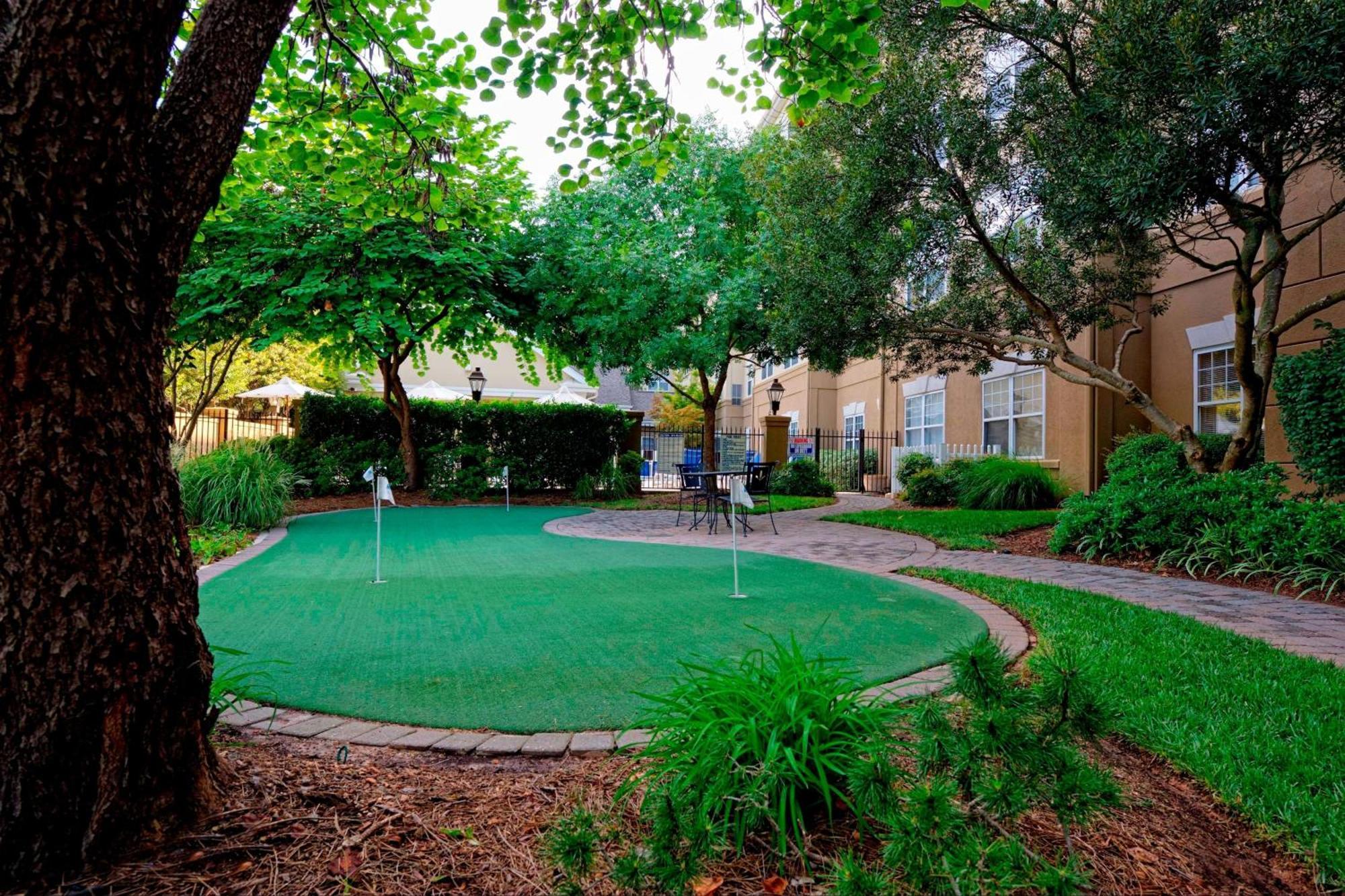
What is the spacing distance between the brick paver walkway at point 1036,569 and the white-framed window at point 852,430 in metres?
9.15

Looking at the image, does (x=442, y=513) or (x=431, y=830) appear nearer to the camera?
(x=431, y=830)

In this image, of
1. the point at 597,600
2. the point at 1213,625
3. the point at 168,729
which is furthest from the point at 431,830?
the point at 1213,625

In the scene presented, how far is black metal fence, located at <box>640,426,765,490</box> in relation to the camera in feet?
43.6

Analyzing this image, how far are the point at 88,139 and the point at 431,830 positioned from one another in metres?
1.83

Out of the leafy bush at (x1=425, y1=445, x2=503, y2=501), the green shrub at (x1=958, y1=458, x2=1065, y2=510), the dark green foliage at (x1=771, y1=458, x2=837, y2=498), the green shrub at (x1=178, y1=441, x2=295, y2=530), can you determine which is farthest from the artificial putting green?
the dark green foliage at (x1=771, y1=458, x2=837, y2=498)

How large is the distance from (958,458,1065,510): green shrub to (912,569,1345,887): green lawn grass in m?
7.12

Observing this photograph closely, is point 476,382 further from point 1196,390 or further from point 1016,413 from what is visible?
point 1196,390

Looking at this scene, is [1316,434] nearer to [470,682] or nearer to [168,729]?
[470,682]

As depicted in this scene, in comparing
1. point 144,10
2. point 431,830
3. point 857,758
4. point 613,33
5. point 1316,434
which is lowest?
point 431,830

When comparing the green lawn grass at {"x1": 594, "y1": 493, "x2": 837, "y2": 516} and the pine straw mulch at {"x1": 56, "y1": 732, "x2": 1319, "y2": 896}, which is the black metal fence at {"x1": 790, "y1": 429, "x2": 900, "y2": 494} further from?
the pine straw mulch at {"x1": 56, "y1": 732, "x2": 1319, "y2": 896}

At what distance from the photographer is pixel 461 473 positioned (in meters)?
13.8

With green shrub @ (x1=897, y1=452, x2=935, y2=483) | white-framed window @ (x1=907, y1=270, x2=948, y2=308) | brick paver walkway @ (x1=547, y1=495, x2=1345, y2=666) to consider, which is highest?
white-framed window @ (x1=907, y1=270, x2=948, y2=308)

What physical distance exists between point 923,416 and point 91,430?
17.0m

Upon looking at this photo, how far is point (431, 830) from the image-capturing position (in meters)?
1.88
